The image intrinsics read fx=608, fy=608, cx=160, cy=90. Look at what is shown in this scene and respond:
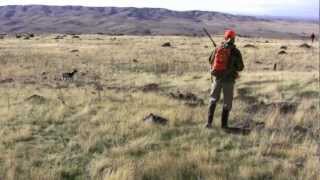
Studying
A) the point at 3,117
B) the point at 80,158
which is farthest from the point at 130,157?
the point at 3,117

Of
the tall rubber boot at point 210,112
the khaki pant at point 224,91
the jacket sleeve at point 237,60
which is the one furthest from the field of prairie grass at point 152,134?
the jacket sleeve at point 237,60

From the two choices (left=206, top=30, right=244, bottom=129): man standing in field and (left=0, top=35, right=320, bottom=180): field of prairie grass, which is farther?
(left=206, top=30, right=244, bottom=129): man standing in field

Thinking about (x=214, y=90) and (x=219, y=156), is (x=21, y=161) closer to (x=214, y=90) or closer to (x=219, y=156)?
(x=219, y=156)

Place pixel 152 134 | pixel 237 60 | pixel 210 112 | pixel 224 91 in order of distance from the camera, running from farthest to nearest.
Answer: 1. pixel 210 112
2. pixel 224 91
3. pixel 237 60
4. pixel 152 134

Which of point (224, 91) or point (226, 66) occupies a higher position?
point (226, 66)

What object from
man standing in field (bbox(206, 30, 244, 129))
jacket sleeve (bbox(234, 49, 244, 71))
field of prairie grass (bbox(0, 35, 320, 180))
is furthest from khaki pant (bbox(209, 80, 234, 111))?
field of prairie grass (bbox(0, 35, 320, 180))

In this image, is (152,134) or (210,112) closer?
(152,134)

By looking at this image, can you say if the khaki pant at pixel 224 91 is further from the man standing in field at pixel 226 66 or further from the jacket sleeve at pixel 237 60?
the jacket sleeve at pixel 237 60

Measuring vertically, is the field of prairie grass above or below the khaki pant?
below

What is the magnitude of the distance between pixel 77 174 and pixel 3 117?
4.66 metres

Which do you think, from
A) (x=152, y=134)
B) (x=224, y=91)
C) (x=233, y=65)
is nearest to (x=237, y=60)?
(x=233, y=65)

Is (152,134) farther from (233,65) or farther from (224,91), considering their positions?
(233,65)

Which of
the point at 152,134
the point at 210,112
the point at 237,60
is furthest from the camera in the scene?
the point at 210,112

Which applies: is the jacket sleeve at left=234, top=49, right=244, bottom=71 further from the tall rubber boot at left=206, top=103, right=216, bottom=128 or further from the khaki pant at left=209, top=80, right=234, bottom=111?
the tall rubber boot at left=206, top=103, right=216, bottom=128
